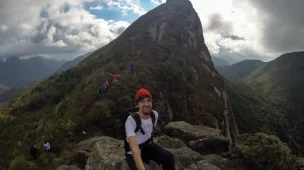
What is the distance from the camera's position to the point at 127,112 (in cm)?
615

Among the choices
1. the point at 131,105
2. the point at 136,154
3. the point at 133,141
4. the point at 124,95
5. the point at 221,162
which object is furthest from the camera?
the point at 124,95

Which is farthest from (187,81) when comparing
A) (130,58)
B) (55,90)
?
(55,90)

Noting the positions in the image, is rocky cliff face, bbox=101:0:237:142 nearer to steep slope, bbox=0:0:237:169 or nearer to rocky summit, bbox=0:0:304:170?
steep slope, bbox=0:0:237:169

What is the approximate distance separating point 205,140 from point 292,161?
5.58 meters

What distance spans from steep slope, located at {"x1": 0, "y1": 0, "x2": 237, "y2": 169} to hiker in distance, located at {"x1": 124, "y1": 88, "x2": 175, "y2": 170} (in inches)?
627

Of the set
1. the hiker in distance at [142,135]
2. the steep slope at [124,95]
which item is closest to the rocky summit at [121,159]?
the hiker in distance at [142,135]

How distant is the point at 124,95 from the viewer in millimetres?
38844

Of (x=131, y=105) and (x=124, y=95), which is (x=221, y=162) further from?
(x=124, y=95)

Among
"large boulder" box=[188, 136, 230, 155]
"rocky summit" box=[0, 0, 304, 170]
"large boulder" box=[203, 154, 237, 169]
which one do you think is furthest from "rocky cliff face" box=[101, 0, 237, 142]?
"large boulder" box=[203, 154, 237, 169]

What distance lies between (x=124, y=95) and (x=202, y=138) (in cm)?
2213

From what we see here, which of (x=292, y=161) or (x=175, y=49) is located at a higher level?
(x=175, y=49)

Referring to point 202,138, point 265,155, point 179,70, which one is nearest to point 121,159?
point 265,155

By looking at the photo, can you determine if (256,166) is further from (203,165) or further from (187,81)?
(187,81)

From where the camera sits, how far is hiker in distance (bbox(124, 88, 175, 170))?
18.3 feet
